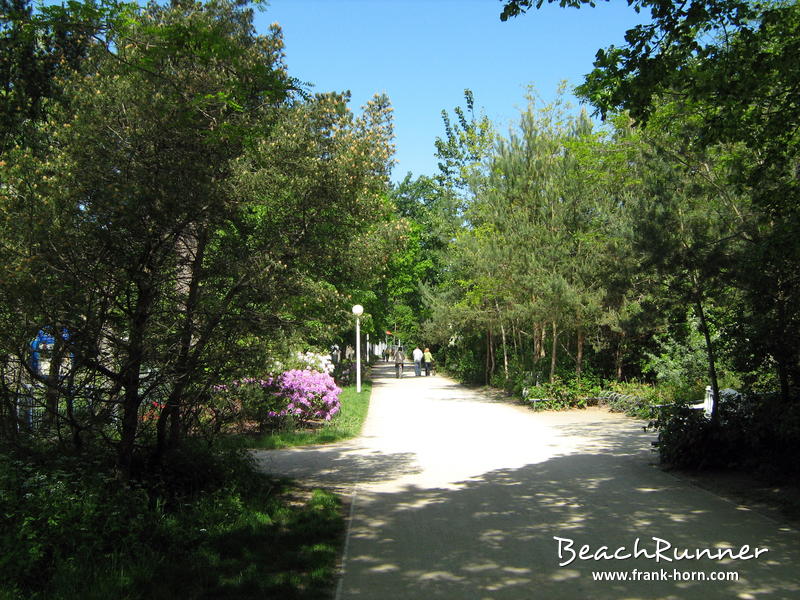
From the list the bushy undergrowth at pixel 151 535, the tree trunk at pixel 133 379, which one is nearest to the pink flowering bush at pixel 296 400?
the bushy undergrowth at pixel 151 535

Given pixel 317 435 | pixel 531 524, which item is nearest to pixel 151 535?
pixel 531 524

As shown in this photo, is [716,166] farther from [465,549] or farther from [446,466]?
[465,549]

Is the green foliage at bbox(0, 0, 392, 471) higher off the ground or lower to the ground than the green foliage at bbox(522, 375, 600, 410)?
higher

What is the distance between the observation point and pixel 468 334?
29344 millimetres

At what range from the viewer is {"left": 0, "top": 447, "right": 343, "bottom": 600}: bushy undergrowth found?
4.77m

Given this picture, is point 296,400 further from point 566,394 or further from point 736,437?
point 736,437

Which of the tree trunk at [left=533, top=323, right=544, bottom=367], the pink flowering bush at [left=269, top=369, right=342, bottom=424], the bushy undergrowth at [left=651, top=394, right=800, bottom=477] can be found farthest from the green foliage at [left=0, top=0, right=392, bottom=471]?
the tree trunk at [left=533, top=323, right=544, bottom=367]

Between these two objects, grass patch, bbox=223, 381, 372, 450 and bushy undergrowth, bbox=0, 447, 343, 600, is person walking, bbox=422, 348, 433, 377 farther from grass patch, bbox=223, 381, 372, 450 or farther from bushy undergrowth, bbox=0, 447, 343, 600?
bushy undergrowth, bbox=0, 447, 343, 600

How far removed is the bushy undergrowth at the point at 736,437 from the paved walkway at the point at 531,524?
524 mm

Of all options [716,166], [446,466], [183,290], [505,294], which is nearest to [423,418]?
[505,294]

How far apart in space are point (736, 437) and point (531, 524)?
157 inches

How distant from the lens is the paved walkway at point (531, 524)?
495 cm

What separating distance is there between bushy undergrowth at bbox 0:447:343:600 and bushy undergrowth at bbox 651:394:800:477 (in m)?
5.01

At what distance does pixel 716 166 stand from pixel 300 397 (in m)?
Result: 9.25
